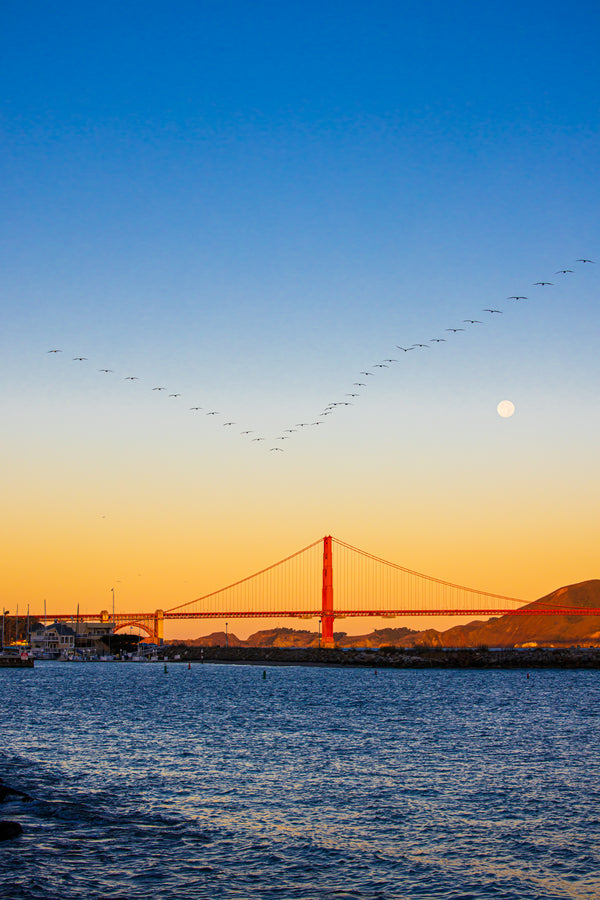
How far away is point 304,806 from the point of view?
25.2 m

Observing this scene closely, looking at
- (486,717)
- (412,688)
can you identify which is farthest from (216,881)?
(412,688)

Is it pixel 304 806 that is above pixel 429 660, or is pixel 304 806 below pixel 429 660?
above

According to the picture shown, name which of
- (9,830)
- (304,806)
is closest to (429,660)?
(304,806)

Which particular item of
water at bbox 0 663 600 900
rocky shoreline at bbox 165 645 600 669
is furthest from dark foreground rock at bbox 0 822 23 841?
rocky shoreline at bbox 165 645 600 669

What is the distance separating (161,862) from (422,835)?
6.68 m

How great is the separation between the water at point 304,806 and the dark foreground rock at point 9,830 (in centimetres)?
52

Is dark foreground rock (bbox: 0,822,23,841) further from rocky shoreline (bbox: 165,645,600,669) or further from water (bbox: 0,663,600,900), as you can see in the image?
rocky shoreline (bbox: 165,645,600,669)

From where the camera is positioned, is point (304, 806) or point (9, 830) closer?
point (9, 830)

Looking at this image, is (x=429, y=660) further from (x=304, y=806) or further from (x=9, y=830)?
(x=9, y=830)

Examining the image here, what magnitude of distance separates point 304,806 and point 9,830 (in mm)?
8238

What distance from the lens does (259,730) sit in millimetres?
44500

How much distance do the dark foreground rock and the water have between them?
518 mm

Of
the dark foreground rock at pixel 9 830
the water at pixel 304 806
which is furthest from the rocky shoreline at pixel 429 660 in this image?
the dark foreground rock at pixel 9 830

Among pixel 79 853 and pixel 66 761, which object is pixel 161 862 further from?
pixel 66 761
